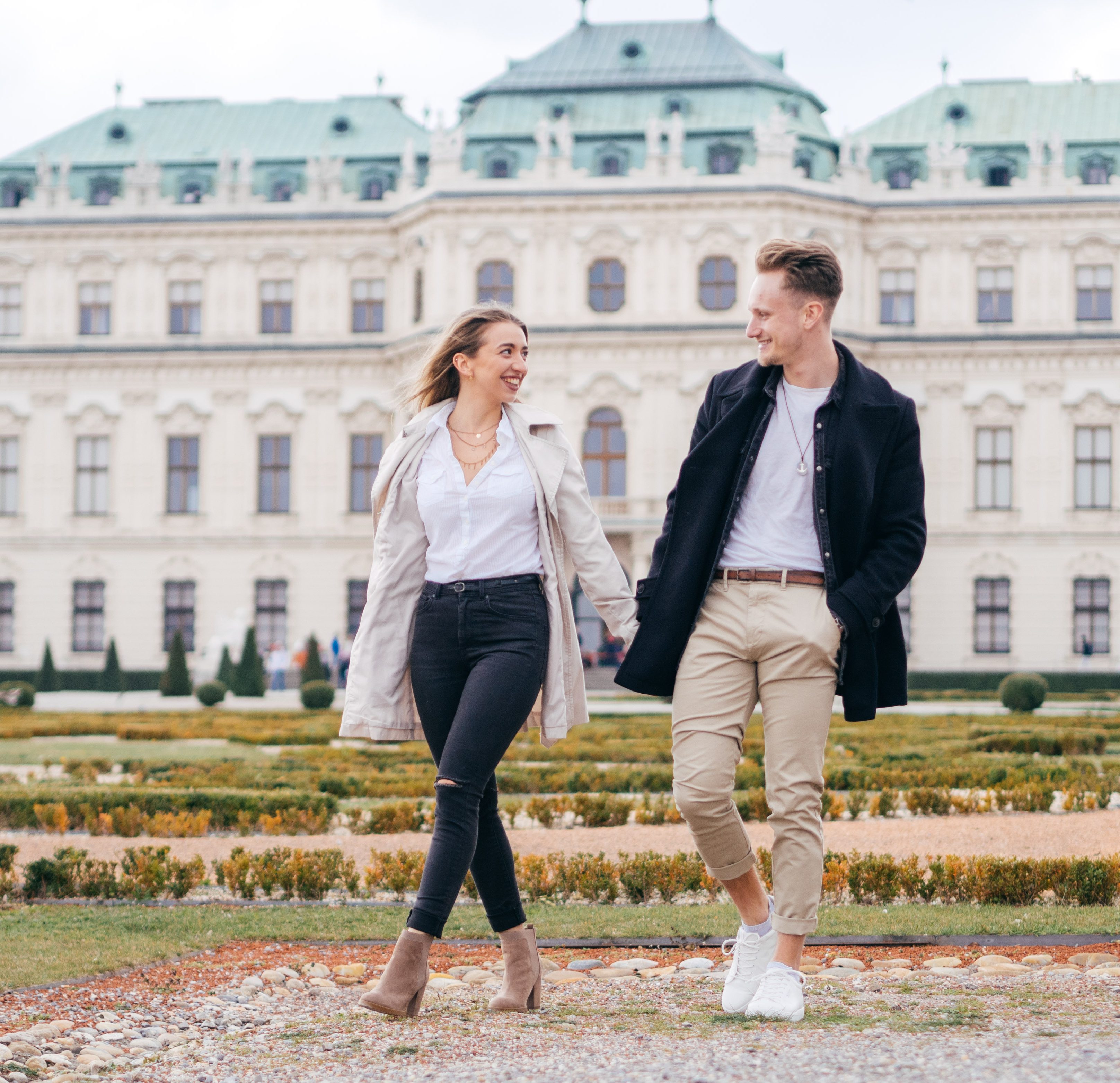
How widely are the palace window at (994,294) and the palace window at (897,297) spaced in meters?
1.39

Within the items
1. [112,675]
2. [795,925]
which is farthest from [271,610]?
[795,925]

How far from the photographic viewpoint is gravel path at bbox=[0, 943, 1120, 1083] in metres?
3.37

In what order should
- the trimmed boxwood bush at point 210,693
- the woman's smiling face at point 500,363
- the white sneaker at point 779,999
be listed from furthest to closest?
1. the trimmed boxwood bush at point 210,693
2. the woman's smiling face at point 500,363
3. the white sneaker at point 779,999

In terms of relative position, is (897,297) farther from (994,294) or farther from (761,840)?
(761,840)

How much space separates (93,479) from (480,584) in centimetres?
3252

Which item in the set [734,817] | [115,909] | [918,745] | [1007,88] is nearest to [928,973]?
[734,817]

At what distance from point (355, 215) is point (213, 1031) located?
31672mm

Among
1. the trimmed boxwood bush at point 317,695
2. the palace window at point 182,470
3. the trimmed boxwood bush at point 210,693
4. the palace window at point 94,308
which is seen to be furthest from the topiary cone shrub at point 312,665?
the palace window at point 94,308

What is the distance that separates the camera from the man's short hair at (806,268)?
178 inches

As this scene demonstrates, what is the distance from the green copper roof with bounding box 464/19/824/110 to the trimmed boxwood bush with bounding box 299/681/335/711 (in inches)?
625

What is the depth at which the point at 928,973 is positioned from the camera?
4754mm

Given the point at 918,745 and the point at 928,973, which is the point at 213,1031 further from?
the point at 918,745

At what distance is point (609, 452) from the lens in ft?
107

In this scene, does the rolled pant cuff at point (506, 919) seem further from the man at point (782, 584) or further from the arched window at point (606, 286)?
the arched window at point (606, 286)
